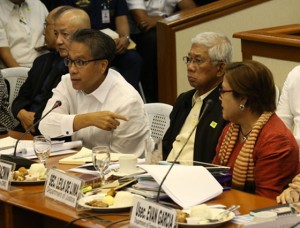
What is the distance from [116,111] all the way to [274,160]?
1.28m

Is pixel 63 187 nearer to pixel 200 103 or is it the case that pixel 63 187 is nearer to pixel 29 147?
pixel 29 147

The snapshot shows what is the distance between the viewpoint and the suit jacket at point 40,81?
5215 mm

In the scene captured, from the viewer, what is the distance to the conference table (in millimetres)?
2877

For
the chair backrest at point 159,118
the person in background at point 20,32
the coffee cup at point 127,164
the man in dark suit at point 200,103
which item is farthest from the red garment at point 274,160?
the person in background at point 20,32

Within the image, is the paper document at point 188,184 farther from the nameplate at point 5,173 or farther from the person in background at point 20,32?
the person in background at point 20,32

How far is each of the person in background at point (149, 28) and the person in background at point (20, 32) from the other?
2.75 ft

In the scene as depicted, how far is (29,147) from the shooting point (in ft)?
13.5

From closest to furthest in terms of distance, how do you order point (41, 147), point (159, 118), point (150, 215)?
1. point (150, 215)
2. point (41, 147)
3. point (159, 118)

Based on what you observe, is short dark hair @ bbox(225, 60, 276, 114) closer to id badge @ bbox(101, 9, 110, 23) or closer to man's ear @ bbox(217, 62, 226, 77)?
man's ear @ bbox(217, 62, 226, 77)

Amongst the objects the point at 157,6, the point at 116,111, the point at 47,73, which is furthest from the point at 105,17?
the point at 116,111

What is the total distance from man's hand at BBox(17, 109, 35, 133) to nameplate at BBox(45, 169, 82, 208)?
2.11 metres

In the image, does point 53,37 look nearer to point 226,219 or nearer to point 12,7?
point 12,7

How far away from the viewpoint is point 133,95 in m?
4.40

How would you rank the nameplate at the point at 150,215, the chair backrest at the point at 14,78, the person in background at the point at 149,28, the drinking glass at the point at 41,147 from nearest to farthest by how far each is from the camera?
the nameplate at the point at 150,215, the drinking glass at the point at 41,147, the chair backrest at the point at 14,78, the person in background at the point at 149,28
